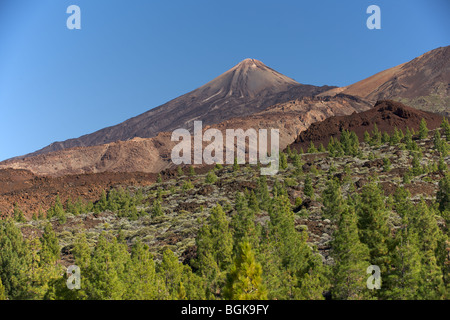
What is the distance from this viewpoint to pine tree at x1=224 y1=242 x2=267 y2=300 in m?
34.3

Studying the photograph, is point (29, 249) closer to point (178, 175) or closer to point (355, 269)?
point (355, 269)

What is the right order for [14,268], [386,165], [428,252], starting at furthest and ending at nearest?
[386,165] < [14,268] < [428,252]

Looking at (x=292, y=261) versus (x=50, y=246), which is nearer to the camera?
(x=292, y=261)

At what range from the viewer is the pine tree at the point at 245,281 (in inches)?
1351

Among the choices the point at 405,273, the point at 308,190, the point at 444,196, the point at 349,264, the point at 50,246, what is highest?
the point at 308,190

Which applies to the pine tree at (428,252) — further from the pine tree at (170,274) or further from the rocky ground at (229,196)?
the pine tree at (170,274)

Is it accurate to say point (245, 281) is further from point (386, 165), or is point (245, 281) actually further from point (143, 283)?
point (386, 165)

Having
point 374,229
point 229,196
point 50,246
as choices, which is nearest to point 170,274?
point 374,229

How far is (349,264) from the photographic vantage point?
4200 centimetres

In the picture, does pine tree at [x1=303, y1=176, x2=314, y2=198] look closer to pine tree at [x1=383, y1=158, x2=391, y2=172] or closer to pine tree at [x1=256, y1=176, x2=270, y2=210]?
pine tree at [x1=256, y1=176, x2=270, y2=210]

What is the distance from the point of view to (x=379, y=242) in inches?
1863

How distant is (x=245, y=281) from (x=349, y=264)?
38.2 ft

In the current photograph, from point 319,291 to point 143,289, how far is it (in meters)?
14.5

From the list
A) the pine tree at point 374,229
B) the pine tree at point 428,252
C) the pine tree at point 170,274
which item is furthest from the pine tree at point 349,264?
the pine tree at point 170,274
